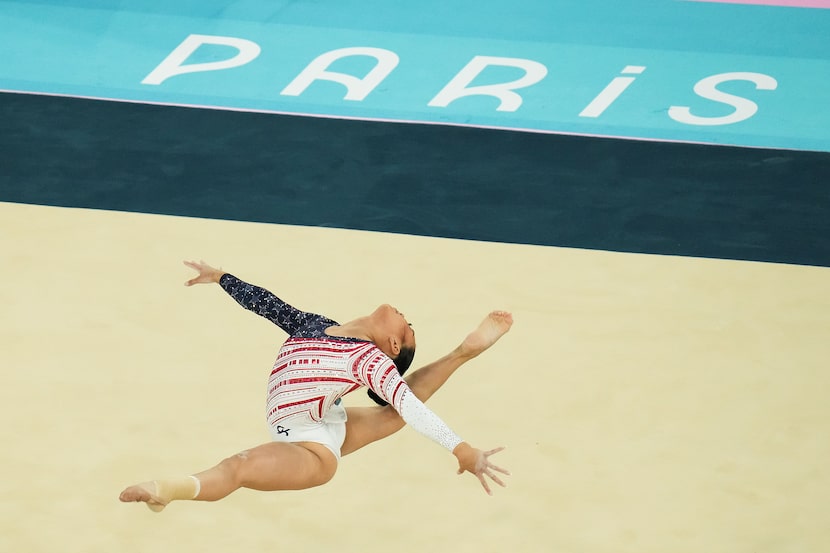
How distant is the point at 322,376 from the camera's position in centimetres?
599

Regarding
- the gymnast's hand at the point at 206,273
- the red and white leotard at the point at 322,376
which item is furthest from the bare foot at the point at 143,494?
the gymnast's hand at the point at 206,273

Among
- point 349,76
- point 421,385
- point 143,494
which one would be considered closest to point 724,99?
point 349,76

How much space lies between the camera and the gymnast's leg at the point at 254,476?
Answer: 5449 mm

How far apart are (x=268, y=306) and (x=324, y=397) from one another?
70cm

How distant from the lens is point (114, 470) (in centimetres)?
620

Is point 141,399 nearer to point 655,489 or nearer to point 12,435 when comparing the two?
point 12,435

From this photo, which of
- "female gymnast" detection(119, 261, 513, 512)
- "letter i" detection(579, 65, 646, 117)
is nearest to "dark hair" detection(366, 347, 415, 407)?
"female gymnast" detection(119, 261, 513, 512)

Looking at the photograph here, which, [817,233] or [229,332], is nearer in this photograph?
[229,332]

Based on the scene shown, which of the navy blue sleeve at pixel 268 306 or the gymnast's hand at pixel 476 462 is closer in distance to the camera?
the gymnast's hand at pixel 476 462

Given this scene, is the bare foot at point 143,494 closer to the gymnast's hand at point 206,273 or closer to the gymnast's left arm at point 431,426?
the gymnast's left arm at point 431,426

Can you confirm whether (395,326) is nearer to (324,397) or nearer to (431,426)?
(324,397)

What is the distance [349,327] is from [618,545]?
1.54 meters

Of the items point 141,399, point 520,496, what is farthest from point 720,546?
point 141,399

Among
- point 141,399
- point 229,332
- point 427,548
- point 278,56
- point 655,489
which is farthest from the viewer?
point 278,56
